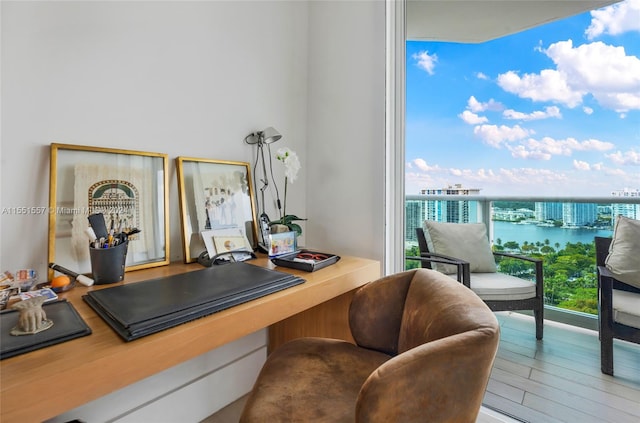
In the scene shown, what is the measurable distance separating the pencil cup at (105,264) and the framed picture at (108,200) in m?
0.12

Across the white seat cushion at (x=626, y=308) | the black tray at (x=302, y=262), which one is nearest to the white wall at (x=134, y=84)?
the black tray at (x=302, y=262)

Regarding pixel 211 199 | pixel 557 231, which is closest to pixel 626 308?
pixel 557 231

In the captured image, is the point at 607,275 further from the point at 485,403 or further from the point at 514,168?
the point at 485,403

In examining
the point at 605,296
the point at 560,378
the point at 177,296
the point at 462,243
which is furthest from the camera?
the point at 462,243

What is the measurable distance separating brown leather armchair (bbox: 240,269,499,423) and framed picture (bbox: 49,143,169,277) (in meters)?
0.69

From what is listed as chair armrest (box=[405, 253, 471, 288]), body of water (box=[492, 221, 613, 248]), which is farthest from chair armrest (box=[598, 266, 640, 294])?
chair armrest (box=[405, 253, 471, 288])

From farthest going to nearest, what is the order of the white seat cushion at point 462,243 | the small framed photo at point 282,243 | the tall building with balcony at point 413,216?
1. the tall building with balcony at point 413,216
2. the white seat cushion at point 462,243
3. the small framed photo at point 282,243

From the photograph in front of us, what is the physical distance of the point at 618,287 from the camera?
119 centimetres

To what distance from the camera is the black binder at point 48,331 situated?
59 cm

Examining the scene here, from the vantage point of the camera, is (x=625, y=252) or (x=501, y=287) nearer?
(x=625, y=252)

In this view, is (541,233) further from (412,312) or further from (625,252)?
(412,312)

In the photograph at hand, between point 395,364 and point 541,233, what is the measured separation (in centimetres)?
116

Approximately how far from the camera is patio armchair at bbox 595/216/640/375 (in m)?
1.16

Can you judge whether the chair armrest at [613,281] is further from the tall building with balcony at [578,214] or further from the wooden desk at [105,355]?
the wooden desk at [105,355]
